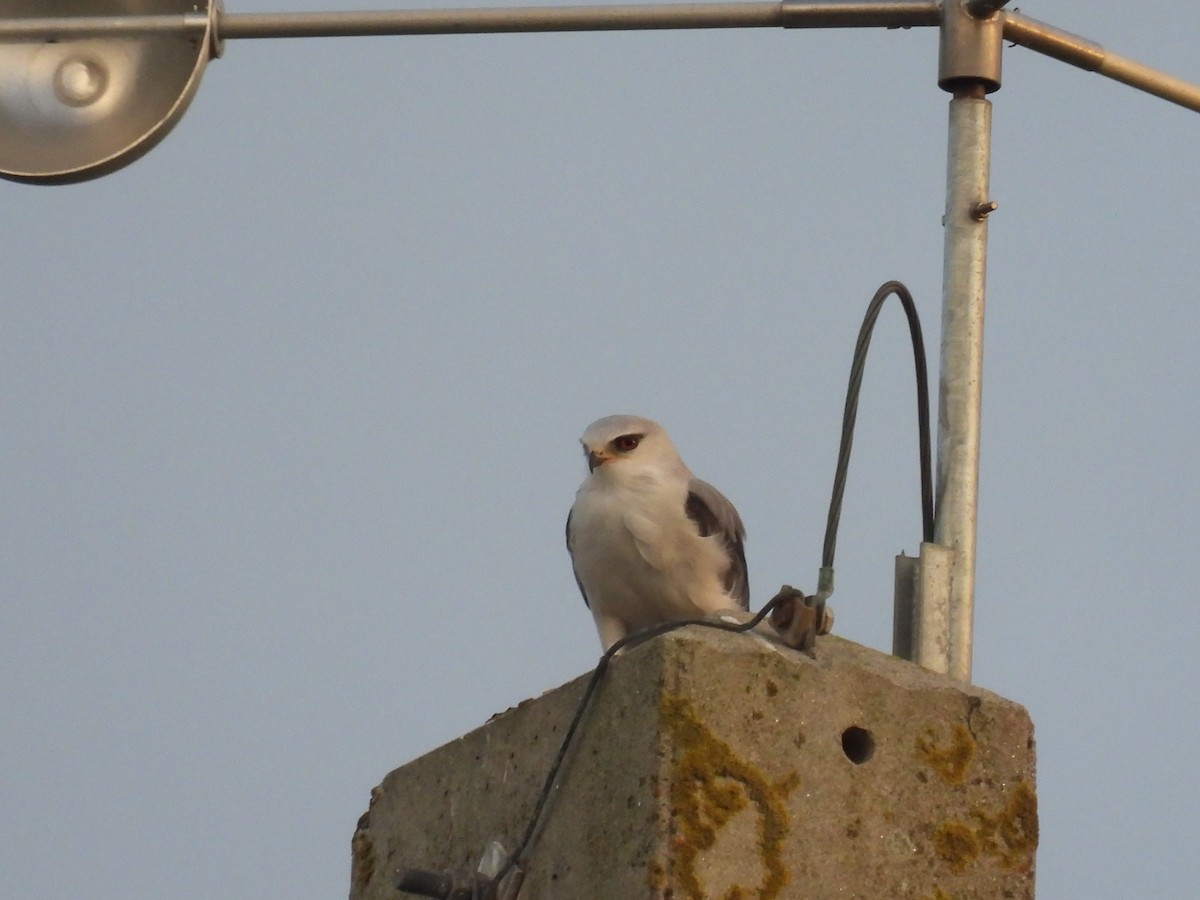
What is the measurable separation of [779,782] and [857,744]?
291 millimetres

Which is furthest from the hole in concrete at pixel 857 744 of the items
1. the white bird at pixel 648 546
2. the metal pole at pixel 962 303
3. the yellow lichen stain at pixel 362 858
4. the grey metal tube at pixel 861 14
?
the grey metal tube at pixel 861 14

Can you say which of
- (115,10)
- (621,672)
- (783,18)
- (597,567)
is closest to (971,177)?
(783,18)

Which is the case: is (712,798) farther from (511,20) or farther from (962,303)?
(511,20)

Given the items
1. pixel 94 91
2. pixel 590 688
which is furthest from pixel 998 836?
pixel 94 91

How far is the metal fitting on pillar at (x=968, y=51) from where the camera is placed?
7844 millimetres

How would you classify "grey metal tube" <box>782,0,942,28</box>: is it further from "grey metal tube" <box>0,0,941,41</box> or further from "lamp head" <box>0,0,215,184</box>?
"lamp head" <box>0,0,215,184</box>

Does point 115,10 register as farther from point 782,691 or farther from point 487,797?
point 782,691

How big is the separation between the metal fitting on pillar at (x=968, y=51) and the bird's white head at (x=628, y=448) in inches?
74.8

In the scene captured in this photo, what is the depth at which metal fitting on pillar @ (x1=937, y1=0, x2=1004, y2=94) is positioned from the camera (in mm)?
7844

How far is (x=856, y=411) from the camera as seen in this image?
668 centimetres

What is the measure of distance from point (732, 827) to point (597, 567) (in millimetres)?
2828

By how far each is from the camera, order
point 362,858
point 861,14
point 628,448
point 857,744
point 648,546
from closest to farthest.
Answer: point 857,744
point 362,858
point 861,14
point 648,546
point 628,448

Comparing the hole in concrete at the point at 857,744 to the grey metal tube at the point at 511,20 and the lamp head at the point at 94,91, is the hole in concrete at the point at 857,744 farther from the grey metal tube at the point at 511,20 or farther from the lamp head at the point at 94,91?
the lamp head at the point at 94,91

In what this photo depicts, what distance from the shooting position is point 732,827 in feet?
19.1
